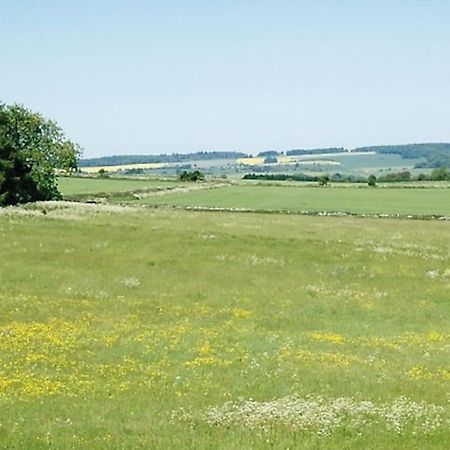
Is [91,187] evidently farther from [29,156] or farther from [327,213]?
[327,213]

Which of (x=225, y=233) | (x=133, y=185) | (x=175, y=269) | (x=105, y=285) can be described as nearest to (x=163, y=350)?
(x=105, y=285)

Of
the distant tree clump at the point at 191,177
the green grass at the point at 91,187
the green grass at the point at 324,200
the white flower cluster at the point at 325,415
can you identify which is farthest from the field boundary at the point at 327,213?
the distant tree clump at the point at 191,177

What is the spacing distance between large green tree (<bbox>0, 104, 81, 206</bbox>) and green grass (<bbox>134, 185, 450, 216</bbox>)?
49.0 feet

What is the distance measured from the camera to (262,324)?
32.6m

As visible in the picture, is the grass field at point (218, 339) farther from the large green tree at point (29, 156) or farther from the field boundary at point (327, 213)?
the large green tree at point (29, 156)

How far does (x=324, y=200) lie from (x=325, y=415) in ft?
332

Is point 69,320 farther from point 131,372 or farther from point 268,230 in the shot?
point 268,230

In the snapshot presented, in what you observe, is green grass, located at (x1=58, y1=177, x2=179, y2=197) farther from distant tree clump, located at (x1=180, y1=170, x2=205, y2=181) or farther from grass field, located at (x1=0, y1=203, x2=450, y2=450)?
grass field, located at (x1=0, y1=203, x2=450, y2=450)

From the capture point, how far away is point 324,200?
11806 centimetres

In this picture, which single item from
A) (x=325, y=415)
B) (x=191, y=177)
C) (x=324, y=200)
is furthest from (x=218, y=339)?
(x=191, y=177)

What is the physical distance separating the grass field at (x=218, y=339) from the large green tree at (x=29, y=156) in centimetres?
3821

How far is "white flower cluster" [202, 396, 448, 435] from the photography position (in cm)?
1731

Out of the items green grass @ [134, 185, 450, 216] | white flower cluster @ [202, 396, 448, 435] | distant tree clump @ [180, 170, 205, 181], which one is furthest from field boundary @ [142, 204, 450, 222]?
distant tree clump @ [180, 170, 205, 181]

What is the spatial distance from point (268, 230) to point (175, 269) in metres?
21.7
